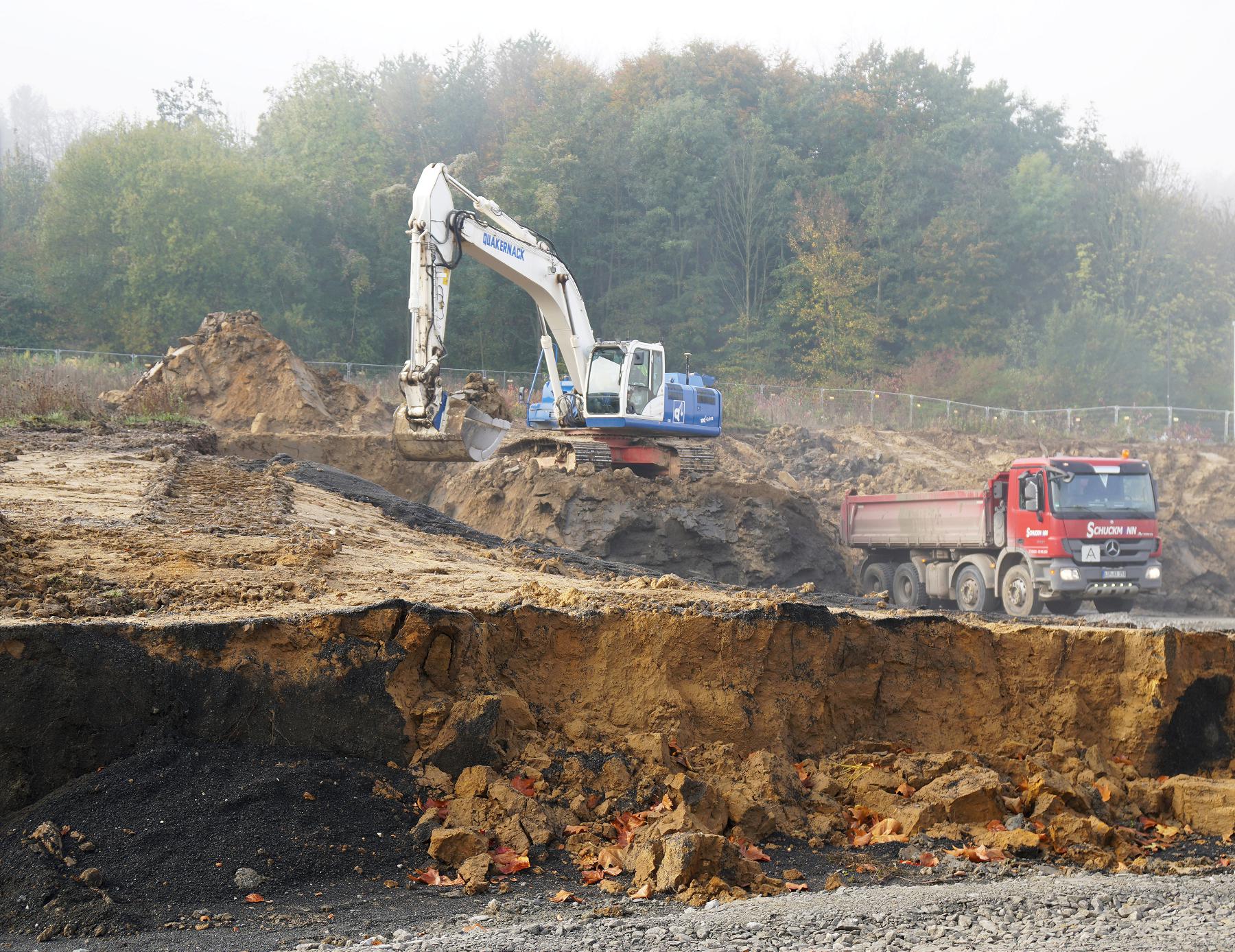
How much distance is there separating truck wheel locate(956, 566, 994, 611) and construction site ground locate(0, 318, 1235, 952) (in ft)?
27.5

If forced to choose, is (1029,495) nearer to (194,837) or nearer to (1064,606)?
(1064,606)

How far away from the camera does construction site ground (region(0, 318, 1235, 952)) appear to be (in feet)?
16.3

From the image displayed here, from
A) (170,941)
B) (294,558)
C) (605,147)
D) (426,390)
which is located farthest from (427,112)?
(170,941)

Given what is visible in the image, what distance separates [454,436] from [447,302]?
2298mm

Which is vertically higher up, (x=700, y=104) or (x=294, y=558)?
(x=700, y=104)

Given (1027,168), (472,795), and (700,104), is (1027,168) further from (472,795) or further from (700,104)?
(472,795)

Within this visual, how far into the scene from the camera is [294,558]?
772 centimetres

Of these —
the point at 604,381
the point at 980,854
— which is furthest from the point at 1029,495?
the point at 980,854

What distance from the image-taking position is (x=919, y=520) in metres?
17.7

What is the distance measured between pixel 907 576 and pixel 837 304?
1043 inches

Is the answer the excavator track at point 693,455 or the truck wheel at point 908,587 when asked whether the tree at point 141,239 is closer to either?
the excavator track at point 693,455

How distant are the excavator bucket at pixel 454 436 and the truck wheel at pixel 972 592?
747 cm

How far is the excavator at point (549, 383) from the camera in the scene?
1330 cm

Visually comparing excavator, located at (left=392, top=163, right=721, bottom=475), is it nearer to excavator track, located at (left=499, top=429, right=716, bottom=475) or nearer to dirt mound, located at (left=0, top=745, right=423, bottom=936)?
excavator track, located at (left=499, top=429, right=716, bottom=475)
